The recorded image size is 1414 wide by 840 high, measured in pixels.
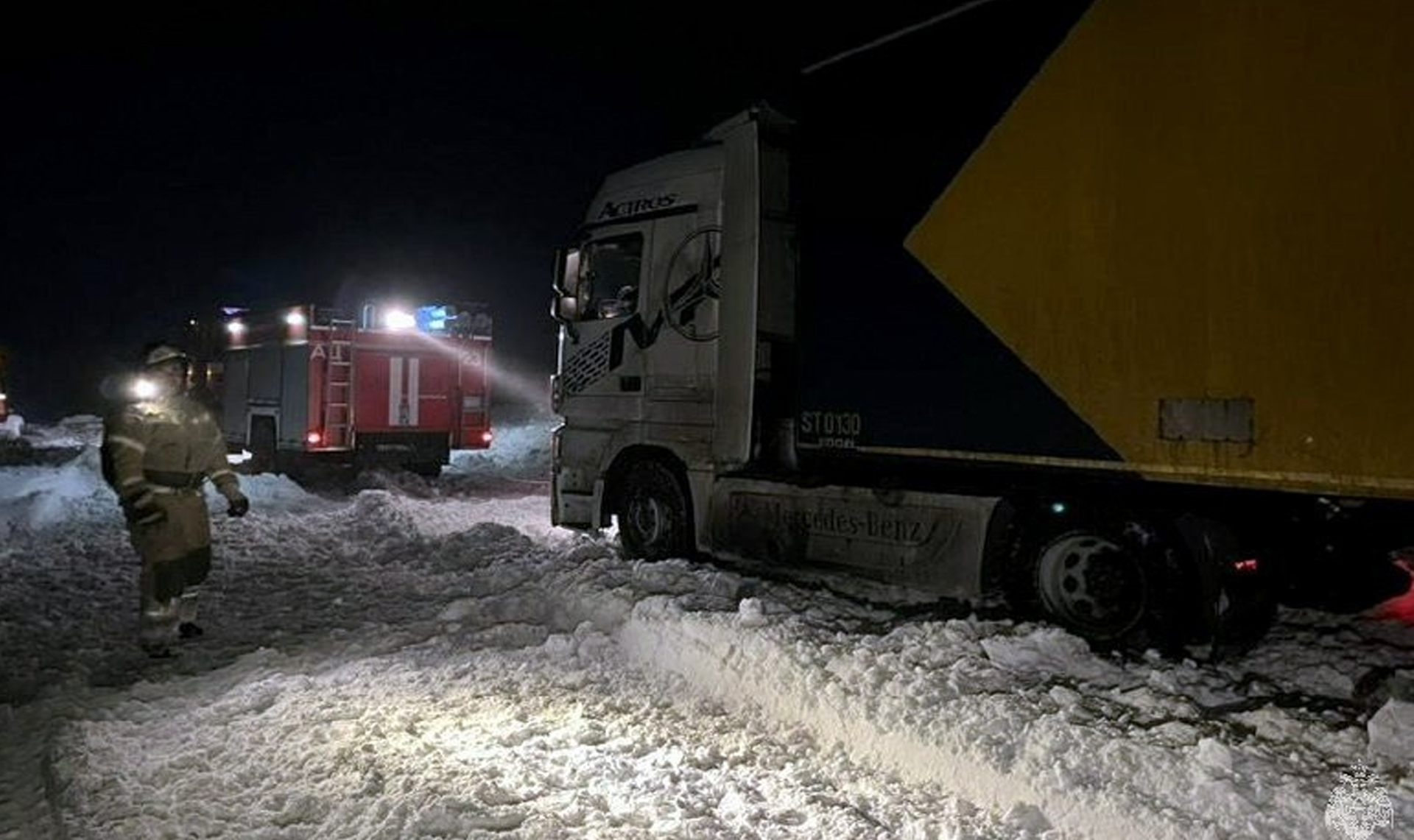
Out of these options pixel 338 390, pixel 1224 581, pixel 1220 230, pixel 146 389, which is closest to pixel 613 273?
pixel 146 389

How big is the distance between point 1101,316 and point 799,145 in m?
2.88

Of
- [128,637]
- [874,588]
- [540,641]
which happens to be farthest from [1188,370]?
[128,637]

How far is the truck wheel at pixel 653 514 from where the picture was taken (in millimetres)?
8852

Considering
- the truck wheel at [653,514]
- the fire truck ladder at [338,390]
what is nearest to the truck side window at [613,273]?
the truck wheel at [653,514]

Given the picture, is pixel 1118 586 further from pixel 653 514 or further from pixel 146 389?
pixel 146 389

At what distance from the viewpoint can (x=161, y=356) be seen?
644 centimetres

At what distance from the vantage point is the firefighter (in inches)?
246

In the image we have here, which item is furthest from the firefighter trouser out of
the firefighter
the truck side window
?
the truck side window

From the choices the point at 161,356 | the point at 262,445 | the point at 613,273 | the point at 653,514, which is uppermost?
the point at 613,273

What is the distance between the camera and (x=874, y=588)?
26.3 feet

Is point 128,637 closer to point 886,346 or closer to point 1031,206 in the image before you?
point 886,346

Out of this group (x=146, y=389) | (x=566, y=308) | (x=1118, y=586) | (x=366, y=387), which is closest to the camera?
(x=1118, y=586)

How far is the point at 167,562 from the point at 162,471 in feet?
1.82

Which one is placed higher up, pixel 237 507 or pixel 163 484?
pixel 163 484
